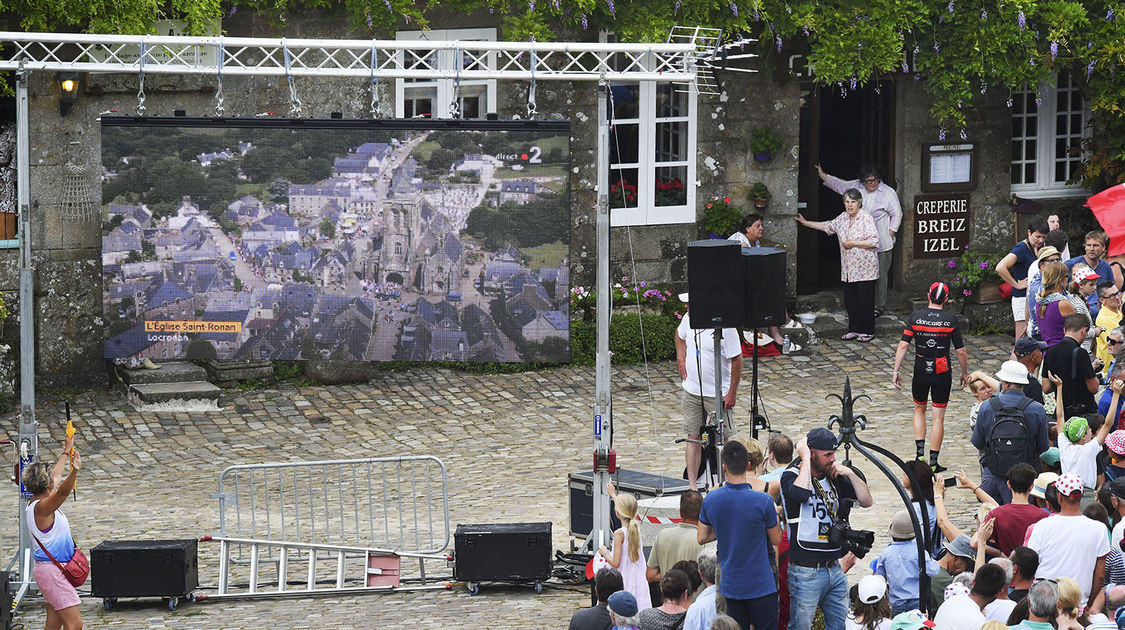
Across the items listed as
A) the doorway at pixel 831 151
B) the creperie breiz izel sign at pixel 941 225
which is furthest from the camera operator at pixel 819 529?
the doorway at pixel 831 151

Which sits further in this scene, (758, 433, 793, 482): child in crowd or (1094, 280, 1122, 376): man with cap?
(1094, 280, 1122, 376): man with cap

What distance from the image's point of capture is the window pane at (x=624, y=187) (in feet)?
59.4

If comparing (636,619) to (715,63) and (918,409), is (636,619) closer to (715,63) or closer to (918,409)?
(918,409)

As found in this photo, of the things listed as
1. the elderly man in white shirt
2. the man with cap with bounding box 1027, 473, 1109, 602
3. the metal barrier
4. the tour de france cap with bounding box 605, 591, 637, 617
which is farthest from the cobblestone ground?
the man with cap with bounding box 1027, 473, 1109, 602

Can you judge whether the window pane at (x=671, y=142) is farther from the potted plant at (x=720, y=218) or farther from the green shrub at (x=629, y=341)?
the green shrub at (x=629, y=341)

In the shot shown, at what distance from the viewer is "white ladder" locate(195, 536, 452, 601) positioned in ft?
37.9

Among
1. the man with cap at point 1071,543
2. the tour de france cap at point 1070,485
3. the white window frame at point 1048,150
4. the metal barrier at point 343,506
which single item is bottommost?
the metal barrier at point 343,506

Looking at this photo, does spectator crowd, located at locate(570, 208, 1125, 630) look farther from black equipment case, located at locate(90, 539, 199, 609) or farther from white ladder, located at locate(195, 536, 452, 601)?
black equipment case, located at locate(90, 539, 199, 609)

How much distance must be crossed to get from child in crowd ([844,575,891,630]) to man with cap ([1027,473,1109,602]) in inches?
40.5

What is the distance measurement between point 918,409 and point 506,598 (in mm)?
4497

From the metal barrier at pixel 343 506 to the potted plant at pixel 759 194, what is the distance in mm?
5923

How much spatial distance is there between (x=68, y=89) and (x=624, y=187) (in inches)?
238

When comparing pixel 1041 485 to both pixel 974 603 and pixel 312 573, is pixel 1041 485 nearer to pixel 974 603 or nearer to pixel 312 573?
pixel 974 603

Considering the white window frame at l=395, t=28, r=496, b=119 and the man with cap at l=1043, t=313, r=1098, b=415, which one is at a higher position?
the white window frame at l=395, t=28, r=496, b=119
